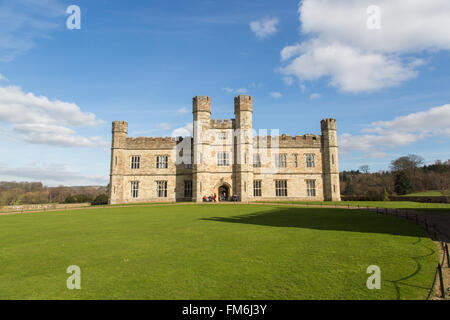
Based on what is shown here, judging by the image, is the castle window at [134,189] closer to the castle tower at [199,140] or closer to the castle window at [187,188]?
the castle window at [187,188]

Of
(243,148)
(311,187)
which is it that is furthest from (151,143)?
(311,187)

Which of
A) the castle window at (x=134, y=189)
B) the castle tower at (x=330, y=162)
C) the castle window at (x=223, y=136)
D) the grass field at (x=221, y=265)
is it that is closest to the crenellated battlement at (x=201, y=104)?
the castle window at (x=223, y=136)

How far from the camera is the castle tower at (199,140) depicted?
3216cm

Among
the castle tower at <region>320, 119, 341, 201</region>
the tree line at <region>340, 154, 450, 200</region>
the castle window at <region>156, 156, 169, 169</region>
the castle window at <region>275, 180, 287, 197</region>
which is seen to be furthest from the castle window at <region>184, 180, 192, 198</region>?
the tree line at <region>340, 154, 450, 200</region>

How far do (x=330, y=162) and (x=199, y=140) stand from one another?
1736 centimetres

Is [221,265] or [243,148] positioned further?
[243,148]

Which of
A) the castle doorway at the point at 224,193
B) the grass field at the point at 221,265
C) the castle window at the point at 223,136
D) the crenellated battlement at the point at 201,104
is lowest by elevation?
the grass field at the point at 221,265

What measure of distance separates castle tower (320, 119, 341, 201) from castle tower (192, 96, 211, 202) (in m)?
15.6

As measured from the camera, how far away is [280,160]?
35344mm

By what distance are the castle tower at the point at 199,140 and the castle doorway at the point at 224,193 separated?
3.01 meters

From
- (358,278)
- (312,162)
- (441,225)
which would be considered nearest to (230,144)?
(312,162)

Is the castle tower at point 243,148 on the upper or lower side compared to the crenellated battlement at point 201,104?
lower

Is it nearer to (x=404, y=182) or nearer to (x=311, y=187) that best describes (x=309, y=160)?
(x=311, y=187)

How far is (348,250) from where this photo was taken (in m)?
7.55
